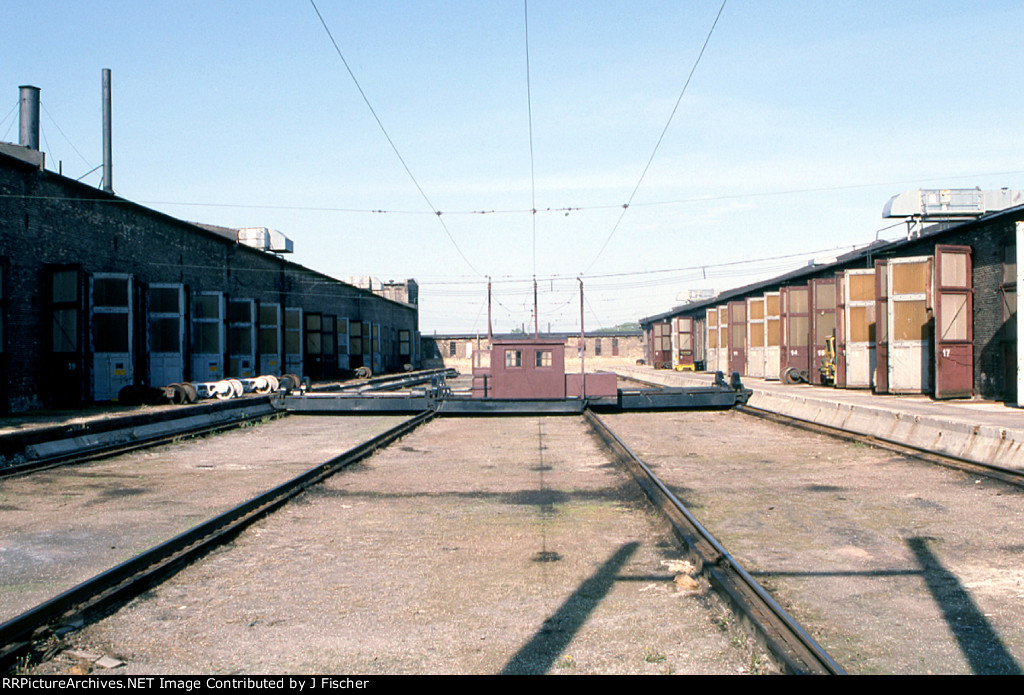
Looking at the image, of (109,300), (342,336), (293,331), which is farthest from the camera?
(342,336)

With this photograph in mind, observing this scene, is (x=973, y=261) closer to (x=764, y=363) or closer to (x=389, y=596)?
(x=764, y=363)

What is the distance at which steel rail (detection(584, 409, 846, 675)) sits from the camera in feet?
12.9

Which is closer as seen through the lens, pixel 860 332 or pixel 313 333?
pixel 860 332

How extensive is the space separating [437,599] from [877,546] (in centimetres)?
398

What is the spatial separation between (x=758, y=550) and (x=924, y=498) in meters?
3.57

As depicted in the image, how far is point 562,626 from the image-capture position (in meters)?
4.77

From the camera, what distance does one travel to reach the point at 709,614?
4.98 meters

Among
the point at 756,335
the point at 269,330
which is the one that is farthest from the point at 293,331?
the point at 756,335

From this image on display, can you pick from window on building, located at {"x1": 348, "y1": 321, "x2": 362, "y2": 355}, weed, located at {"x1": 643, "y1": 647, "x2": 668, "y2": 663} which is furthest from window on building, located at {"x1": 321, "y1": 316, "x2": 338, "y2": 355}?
weed, located at {"x1": 643, "y1": 647, "x2": 668, "y2": 663}

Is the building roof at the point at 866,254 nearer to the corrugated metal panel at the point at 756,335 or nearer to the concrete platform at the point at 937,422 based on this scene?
the corrugated metal panel at the point at 756,335

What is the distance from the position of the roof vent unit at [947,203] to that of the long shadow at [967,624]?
31.2 m

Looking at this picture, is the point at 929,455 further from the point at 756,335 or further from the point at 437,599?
the point at 756,335

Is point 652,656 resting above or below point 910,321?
below

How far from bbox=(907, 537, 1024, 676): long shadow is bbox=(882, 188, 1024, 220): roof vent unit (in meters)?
31.2
